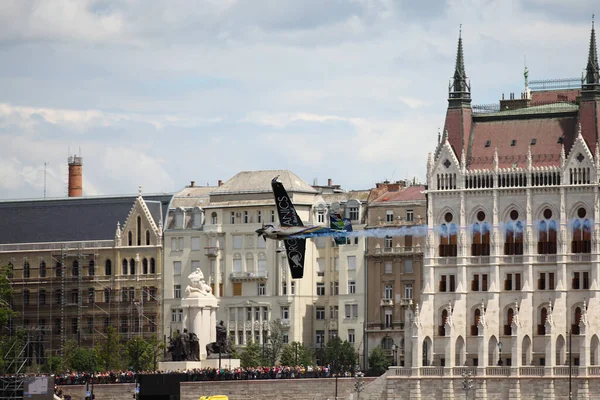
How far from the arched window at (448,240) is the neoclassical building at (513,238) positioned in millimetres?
87

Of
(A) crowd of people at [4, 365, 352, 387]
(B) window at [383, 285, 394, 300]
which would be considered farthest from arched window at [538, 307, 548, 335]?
(B) window at [383, 285, 394, 300]

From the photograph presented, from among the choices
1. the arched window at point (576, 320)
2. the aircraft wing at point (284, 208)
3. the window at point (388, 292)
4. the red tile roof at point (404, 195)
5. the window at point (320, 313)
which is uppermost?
the red tile roof at point (404, 195)

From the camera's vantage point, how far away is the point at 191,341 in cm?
17425

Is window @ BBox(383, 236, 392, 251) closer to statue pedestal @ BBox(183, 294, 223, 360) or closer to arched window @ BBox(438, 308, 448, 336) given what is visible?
arched window @ BBox(438, 308, 448, 336)

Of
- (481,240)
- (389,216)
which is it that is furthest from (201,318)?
(389,216)

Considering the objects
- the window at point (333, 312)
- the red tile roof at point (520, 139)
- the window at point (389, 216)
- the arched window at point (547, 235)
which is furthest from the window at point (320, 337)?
the arched window at point (547, 235)

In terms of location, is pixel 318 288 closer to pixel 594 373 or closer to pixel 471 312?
pixel 471 312

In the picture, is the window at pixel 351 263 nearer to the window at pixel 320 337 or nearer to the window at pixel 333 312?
the window at pixel 333 312

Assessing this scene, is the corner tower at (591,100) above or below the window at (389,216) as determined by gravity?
above

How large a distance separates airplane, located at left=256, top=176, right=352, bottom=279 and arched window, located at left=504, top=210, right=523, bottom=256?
3679 cm

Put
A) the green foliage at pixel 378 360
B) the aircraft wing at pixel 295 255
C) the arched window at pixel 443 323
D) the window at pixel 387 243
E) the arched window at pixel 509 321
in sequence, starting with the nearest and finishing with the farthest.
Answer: the aircraft wing at pixel 295 255, the arched window at pixel 509 321, the arched window at pixel 443 323, the green foliage at pixel 378 360, the window at pixel 387 243

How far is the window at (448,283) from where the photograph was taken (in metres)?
176

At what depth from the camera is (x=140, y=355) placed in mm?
193750

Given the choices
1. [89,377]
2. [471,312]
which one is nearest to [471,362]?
[471,312]
